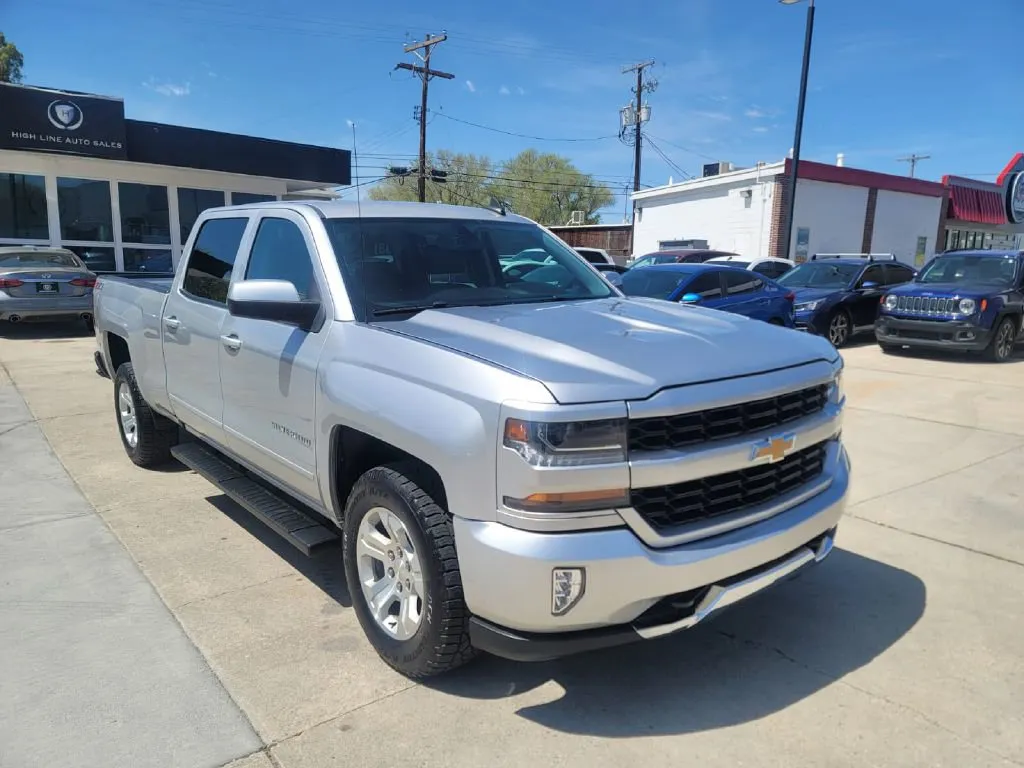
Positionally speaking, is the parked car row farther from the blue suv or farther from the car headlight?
the car headlight

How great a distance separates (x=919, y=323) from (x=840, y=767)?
11136mm

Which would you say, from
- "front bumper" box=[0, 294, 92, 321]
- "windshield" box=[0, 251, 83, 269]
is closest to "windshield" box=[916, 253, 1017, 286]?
"front bumper" box=[0, 294, 92, 321]

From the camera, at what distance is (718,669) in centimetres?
311

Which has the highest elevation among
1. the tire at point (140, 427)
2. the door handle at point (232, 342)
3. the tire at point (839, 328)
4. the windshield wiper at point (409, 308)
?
the windshield wiper at point (409, 308)

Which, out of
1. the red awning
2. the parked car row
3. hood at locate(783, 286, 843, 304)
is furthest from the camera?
the red awning

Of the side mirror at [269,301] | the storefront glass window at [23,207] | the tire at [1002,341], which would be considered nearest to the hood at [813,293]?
the tire at [1002,341]

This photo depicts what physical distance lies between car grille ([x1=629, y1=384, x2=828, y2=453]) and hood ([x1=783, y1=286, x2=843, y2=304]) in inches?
434

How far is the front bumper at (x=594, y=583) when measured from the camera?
239cm

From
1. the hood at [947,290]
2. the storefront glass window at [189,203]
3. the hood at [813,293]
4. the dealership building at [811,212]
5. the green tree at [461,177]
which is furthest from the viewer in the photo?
the green tree at [461,177]

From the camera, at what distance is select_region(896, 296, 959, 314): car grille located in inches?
463

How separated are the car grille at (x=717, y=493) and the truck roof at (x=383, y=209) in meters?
2.13

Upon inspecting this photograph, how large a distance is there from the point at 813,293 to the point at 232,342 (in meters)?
11.8

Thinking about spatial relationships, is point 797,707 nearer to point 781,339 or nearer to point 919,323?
point 781,339

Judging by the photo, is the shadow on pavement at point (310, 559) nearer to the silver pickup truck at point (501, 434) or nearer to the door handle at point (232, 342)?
the silver pickup truck at point (501, 434)
